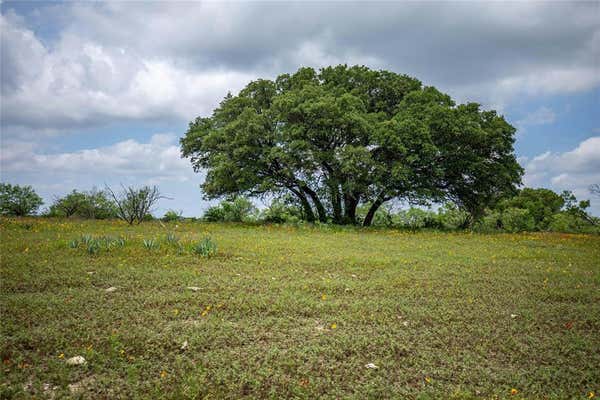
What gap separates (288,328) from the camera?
593 centimetres

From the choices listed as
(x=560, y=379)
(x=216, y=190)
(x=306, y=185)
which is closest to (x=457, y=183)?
(x=306, y=185)

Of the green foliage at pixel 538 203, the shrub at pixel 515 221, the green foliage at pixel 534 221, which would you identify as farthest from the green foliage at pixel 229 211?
the green foliage at pixel 538 203

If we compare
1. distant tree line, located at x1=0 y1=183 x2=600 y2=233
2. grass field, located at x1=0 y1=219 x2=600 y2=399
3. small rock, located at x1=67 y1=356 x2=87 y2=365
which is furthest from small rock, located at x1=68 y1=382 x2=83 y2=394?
distant tree line, located at x1=0 y1=183 x2=600 y2=233

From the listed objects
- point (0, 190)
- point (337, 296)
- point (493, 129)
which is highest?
point (493, 129)

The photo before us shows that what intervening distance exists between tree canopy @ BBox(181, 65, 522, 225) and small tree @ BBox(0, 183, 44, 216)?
10.3m

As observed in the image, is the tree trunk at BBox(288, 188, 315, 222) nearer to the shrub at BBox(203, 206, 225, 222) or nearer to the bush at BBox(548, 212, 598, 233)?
the shrub at BBox(203, 206, 225, 222)

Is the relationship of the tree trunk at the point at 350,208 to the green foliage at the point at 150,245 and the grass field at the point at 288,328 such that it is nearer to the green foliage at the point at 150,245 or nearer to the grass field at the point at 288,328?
the grass field at the point at 288,328

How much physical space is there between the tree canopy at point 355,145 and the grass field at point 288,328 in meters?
12.1

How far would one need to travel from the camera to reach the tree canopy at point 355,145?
22.2 m

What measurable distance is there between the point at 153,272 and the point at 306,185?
643 inches

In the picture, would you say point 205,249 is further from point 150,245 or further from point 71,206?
point 71,206

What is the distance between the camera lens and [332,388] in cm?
443

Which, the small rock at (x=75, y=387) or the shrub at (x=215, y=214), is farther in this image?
the shrub at (x=215, y=214)

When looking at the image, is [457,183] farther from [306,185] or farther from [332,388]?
[332,388]
